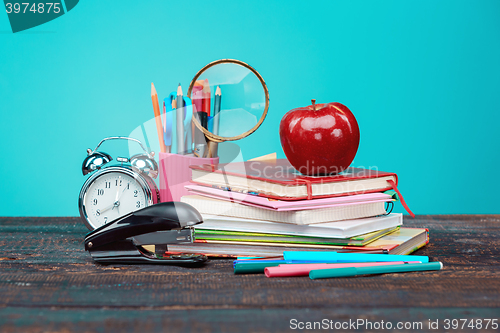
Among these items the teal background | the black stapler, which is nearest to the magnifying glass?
the black stapler

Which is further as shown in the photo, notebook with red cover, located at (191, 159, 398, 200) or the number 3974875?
the number 3974875

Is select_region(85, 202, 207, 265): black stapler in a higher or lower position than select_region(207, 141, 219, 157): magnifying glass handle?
lower

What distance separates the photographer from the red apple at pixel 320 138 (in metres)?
0.75

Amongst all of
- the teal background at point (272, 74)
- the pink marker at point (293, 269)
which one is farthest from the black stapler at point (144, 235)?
the teal background at point (272, 74)

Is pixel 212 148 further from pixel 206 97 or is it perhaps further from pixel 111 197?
pixel 111 197

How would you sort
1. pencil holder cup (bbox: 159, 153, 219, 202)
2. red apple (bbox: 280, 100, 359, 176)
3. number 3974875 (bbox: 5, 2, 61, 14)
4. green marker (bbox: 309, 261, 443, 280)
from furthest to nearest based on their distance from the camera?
1. number 3974875 (bbox: 5, 2, 61, 14)
2. pencil holder cup (bbox: 159, 153, 219, 202)
3. red apple (bbox: 280, 100, 359, 176)
4. green marker (bbox: 309, 261, 443, 280)

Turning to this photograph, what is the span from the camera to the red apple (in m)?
0.75

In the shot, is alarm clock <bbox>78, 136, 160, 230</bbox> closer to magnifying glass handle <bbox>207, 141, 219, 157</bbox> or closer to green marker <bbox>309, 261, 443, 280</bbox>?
magnifying glass handle <bbox>207, 141, 219, 157</bbox>

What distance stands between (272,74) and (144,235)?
4.26ft

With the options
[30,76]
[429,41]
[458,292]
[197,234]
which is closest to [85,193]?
[197,234]

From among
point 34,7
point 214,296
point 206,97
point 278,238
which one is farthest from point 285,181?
point 34,7

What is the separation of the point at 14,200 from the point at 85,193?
1347mm

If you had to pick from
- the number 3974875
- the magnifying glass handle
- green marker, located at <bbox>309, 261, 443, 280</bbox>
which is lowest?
green marker, located at <bbox>309, 261, 443, 280</bbox>

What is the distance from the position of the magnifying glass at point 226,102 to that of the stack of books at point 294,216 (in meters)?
0.13
